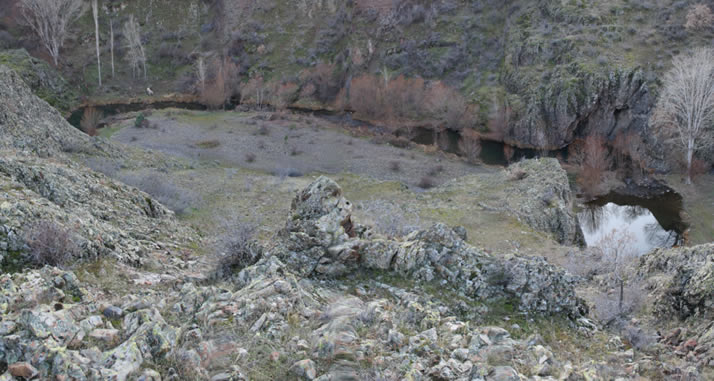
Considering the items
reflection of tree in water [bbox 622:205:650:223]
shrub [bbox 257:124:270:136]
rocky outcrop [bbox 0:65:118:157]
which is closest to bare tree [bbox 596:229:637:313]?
reflection of tree in water [bbox 622:205:650:223]

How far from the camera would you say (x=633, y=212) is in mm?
34281

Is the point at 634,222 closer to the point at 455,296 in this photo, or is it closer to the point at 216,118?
the point at 455,296

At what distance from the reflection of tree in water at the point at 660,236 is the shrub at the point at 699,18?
23.9 m

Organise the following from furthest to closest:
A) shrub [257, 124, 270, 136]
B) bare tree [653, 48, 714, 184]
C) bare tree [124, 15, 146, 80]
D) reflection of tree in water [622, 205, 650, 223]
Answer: bare tree [124, 15, 146, 80]
shrub [257, 124, 270, 136]
bare tree [653, 48, 714, 184]
reflection of tree in water [622, 205, 650, 223]

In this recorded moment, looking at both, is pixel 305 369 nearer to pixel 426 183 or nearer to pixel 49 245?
pixel 49 245

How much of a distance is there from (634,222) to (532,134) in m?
15.8

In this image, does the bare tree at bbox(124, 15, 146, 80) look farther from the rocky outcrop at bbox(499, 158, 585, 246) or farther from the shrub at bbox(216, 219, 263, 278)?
the shrub at bbox(216, 219, 263, 278)

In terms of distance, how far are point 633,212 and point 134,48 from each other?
59.8 meters

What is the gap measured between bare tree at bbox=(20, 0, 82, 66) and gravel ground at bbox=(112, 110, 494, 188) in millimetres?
22732

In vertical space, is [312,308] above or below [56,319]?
below

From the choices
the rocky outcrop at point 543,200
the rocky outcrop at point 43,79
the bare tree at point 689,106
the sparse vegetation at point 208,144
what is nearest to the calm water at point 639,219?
the rocky outcrop at point 543,200

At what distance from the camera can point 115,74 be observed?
6538 cm

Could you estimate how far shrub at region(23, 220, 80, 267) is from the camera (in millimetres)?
8422

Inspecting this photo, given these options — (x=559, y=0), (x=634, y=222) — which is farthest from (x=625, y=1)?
(x=634, y=222)
